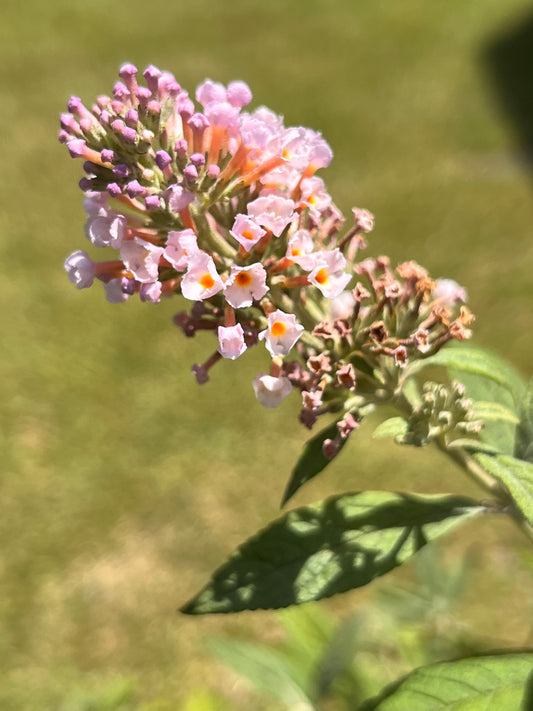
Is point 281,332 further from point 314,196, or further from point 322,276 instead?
point 314,196

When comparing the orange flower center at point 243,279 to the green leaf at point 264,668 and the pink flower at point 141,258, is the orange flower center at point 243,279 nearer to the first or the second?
the pink flower at point 141,258

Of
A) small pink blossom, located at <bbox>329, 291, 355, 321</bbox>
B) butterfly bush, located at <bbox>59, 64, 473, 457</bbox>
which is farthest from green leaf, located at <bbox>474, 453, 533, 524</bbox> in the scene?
small pink blossom, located at <bbox>329, 291, 355, 321</bbox>

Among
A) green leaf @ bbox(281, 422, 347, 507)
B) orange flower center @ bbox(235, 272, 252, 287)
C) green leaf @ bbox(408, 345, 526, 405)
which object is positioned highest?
orange flower center @ bbox(235, 272, 252, 287)

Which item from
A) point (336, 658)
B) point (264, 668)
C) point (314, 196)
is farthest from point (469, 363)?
point (264, 668)

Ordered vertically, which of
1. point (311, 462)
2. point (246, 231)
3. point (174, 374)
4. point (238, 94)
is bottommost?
point (311, 462)

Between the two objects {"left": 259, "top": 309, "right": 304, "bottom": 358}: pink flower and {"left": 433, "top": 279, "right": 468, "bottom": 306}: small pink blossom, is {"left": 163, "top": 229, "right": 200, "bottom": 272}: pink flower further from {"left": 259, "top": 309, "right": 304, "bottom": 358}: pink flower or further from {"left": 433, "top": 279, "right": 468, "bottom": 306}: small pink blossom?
{"left": 433, "top": 279, "right": 468, "bottom": 306}: small pink blossom

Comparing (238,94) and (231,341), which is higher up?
(238,94)
